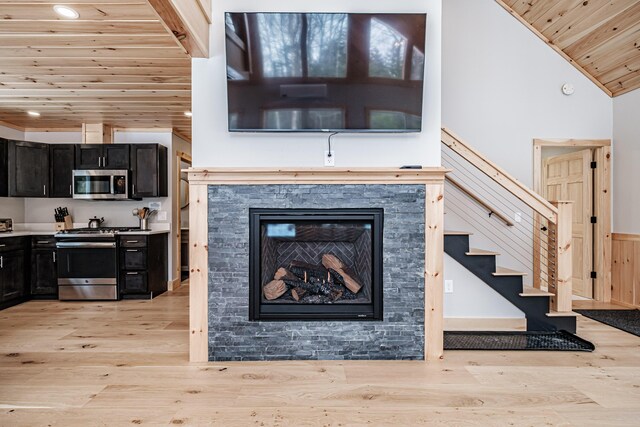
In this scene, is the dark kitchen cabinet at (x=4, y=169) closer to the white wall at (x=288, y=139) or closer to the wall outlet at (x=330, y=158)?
the white wall at (x=288, y=139)

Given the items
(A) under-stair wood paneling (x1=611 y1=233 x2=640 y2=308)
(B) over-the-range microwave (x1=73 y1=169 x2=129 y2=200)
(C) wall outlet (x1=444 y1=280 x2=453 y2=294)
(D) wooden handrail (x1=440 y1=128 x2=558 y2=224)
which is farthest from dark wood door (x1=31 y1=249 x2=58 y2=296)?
(A) under-stair wood paneling (x1=611 y1=233 x2=640 y2=308)

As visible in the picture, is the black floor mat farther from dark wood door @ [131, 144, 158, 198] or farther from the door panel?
dark wood door @ [131, 144, 158, 198]

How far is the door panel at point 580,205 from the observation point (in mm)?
4676

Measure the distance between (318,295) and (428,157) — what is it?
1.34 m

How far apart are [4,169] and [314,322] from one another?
15.1 ft

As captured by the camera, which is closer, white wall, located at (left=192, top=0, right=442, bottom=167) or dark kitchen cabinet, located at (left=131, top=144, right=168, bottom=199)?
white wall, located at (left=192, top=0, right=442, bottom=167)

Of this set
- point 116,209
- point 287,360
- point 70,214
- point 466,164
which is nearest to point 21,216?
point 70,214

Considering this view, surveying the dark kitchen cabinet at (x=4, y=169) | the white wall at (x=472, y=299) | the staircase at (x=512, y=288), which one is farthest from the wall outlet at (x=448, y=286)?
the dark kitchen cabinet at (x=4, y=169)

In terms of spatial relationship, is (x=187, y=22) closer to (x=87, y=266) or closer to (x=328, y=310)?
(x=328, y=310)

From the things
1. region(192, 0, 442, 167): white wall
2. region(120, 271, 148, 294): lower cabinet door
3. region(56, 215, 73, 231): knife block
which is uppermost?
region(192, 0, 442, 167): white wall

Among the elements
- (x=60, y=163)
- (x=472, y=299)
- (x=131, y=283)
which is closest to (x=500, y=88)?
(x=472, y=299)

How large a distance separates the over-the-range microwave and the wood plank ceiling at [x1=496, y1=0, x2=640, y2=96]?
5183mm

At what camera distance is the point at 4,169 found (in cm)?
464

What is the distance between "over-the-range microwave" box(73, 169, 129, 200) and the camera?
4892 millimetres
